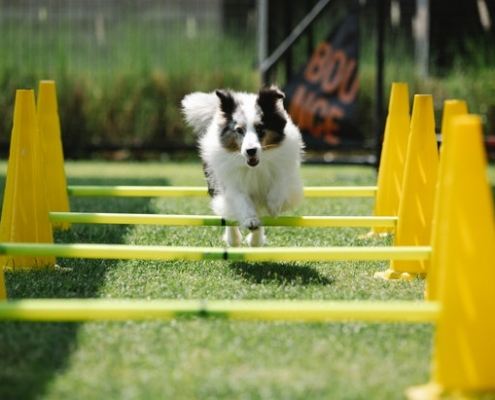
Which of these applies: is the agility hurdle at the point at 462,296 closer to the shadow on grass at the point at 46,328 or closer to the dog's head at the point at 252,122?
the shadow on grass at the point at 46,328

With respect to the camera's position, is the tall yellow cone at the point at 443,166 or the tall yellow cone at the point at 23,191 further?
the tall yellow cone at the point at 23,191

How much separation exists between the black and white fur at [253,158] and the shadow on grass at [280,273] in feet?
0.73

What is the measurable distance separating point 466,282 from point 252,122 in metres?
2.02

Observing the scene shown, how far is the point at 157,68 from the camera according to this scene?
36.8 feet

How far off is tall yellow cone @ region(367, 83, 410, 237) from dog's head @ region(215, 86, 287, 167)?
93 cm

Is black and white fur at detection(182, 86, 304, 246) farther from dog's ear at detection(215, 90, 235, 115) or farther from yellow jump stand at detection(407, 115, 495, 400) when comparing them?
yellow jump stand at detection(407, 115, 495, 400)

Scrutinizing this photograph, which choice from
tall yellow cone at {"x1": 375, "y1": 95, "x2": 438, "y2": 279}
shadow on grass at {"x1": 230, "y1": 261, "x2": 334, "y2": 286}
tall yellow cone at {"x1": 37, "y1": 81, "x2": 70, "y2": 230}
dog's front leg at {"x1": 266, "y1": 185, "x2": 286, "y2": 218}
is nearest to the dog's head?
dog's front leg at {"x1": 266, "y1": 185, "x2": 286, "y2": 218}

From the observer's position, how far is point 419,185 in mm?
4121

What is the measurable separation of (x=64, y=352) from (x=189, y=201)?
3997 millimetres

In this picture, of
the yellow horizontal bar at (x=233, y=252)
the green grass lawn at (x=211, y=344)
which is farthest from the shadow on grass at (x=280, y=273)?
the yellow horizontal bar at (x=233, y=252)

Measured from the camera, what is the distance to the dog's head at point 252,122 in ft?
14.5

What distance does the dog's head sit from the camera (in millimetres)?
Result: 4426

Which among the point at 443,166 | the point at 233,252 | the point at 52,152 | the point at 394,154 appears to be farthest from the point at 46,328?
the point at 394,154

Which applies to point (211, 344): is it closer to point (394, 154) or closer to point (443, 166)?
point (443, 166)
